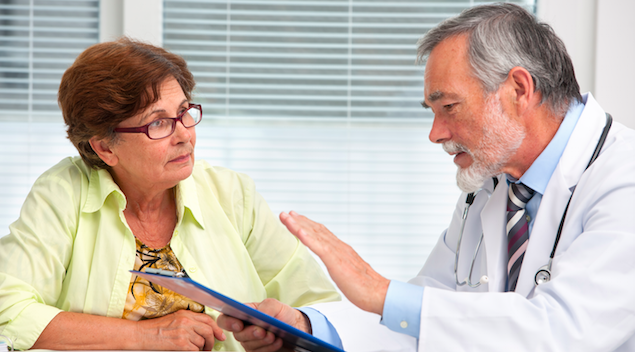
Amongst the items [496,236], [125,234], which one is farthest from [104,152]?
[496,236]

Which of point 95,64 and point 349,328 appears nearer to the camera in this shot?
point 349,328

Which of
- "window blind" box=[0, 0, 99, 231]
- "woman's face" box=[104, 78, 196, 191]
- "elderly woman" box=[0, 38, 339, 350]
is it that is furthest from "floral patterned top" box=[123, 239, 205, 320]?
"window blind" box=[0, 0, 99, 231]

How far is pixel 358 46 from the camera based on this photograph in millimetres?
2334

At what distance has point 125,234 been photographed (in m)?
1.45

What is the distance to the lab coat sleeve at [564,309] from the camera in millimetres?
933

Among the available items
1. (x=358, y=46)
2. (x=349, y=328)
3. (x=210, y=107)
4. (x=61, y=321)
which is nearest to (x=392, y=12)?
(x=358, y=46)

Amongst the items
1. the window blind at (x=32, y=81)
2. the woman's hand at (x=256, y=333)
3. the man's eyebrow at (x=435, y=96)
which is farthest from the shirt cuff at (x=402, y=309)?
the window blind at (x=32, y=81)

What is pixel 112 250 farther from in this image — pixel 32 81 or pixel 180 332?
pixel 32 81

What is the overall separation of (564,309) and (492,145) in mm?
465

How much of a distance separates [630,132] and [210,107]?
5.52 feet

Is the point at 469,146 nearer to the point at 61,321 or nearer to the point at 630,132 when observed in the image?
the point at 630,132

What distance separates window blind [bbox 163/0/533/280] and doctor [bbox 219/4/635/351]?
827 mm

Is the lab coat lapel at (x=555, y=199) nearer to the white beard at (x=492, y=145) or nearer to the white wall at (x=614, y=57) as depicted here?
the white beard at (x=492, y=145)

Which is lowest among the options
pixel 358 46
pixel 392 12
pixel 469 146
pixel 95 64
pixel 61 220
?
pixel 61 220
